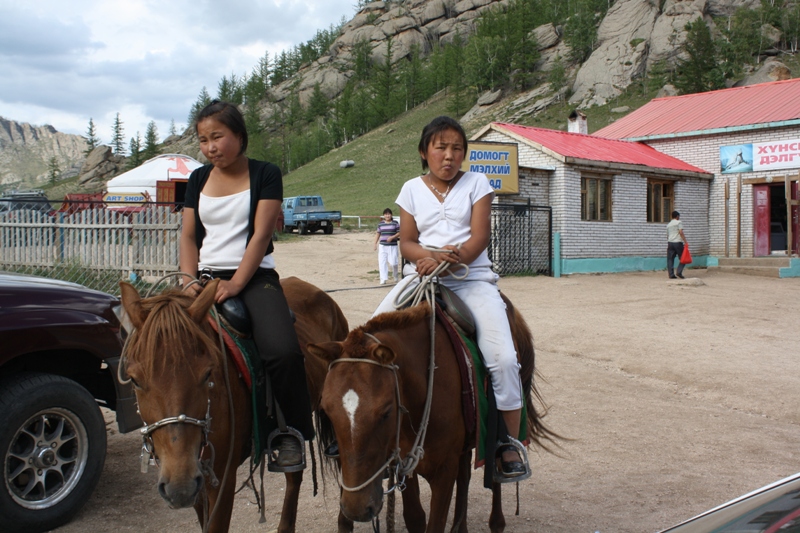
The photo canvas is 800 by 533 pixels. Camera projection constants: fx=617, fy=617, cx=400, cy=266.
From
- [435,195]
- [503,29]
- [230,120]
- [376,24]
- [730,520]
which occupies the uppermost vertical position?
[376,24]

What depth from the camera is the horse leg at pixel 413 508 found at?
333 cm

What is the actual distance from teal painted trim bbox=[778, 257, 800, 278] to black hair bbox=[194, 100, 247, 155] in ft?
73.7

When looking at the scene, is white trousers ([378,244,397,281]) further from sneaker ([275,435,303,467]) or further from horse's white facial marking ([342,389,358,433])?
horse's white facial marking ([342,389,358,433])

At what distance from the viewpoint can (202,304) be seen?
270 centimetres

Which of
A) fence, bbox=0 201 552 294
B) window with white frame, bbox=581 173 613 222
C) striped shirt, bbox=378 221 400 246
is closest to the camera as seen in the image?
fence, bbox=0 201 552 294

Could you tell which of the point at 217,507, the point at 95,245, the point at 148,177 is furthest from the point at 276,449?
the point at 148,177

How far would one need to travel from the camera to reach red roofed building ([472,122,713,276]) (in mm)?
19734

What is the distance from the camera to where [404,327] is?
3053 mm

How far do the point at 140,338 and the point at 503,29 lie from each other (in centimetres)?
9733

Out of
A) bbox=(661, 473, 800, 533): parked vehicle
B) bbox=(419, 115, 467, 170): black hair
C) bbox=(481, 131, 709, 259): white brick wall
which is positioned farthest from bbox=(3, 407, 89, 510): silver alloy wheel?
bbox=(481, 131, 709, 259): white brick wall

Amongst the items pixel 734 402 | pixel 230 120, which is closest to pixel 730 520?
pixel 230 120

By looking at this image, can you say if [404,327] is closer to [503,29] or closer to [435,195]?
[435,195]

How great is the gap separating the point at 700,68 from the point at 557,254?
4909 cm

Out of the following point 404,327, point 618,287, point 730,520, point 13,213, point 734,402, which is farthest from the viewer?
point 618,287
